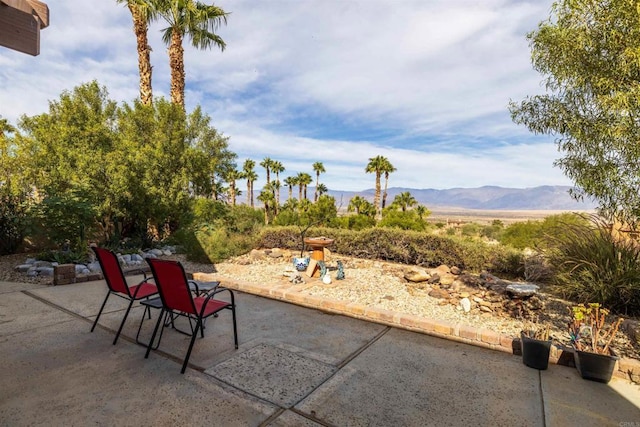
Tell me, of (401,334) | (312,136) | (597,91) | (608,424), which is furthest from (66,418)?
(312,136)

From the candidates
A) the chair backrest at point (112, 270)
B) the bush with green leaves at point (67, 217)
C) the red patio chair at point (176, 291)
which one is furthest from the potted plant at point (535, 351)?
the bush with green leaves at point (67, 217)

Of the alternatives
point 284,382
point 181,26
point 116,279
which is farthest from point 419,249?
point 181,26

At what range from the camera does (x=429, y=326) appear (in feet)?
12.1

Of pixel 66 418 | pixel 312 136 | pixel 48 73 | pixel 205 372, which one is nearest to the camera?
pixel 66 418

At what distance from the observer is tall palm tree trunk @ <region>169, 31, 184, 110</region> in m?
12.2

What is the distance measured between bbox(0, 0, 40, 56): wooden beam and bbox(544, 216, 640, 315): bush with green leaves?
655 cm

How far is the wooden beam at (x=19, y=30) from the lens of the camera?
158 cm

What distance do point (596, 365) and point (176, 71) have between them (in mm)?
14567

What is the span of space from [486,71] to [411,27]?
4687 mm

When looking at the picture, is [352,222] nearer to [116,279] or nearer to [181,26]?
[181,26]

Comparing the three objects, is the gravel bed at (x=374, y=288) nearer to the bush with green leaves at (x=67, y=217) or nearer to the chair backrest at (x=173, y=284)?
the bush with green leaves at (x=67, y=217)

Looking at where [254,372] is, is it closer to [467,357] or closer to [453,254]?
[467,357]

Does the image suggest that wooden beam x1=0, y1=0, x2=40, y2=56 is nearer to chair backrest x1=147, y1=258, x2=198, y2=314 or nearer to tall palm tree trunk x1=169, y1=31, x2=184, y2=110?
chair backrest x1=147, y1=258, x2=198, y2=314

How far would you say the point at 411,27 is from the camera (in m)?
Answer: 7.42
